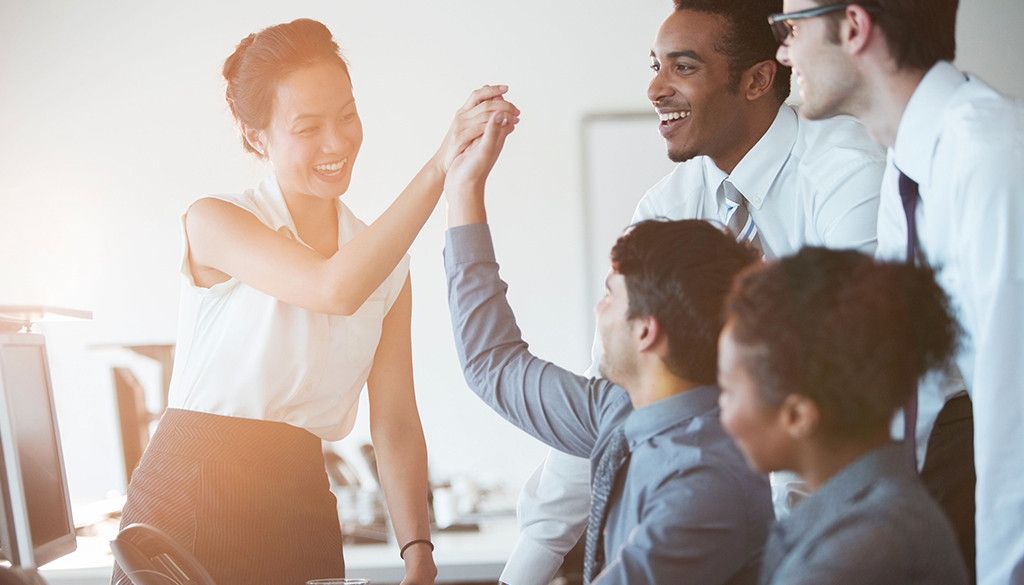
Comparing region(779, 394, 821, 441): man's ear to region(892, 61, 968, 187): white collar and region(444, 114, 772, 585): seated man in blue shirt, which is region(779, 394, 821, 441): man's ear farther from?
region(892, 61, 968, 187): white collar

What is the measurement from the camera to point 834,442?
33.6 inches

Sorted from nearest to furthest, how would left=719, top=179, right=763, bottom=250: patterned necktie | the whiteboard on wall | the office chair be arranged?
the office chair → left=719, top=179, right=763, bottom=250: patterned necktie → the whiteboard on wall

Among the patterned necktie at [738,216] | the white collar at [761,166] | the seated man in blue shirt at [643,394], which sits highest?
the white collar at [761,166]

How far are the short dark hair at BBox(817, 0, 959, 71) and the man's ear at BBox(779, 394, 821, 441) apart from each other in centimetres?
49

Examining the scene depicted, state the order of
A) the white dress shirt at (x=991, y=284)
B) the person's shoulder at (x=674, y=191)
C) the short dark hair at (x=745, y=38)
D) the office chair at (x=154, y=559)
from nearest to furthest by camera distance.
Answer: the white dress shirt at (x=991, y=284) → the office chair at (x=154, y=559) → the person's shoulder at (x=674, y=191) → the short dark hair at (x=745, y=38)

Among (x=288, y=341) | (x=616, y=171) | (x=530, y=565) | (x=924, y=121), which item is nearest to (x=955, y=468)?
(x=924, y=121)

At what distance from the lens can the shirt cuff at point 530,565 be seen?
1.53m

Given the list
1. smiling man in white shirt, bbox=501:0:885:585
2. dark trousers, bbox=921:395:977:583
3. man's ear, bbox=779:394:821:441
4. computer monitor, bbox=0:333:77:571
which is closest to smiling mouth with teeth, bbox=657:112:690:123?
smiling man in white shirt, bbox=501:0:885:585

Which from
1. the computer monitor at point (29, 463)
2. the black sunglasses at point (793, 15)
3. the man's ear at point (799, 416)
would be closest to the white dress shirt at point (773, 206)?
the black sunglasses at point (793, 15)

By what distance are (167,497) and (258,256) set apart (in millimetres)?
359

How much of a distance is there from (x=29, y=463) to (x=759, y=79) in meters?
1.42

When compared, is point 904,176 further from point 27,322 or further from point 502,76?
point 502,76

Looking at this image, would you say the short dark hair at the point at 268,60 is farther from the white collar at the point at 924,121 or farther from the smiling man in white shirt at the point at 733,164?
the white collar at the point at 924,121

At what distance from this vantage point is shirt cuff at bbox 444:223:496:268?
4.08 feet
